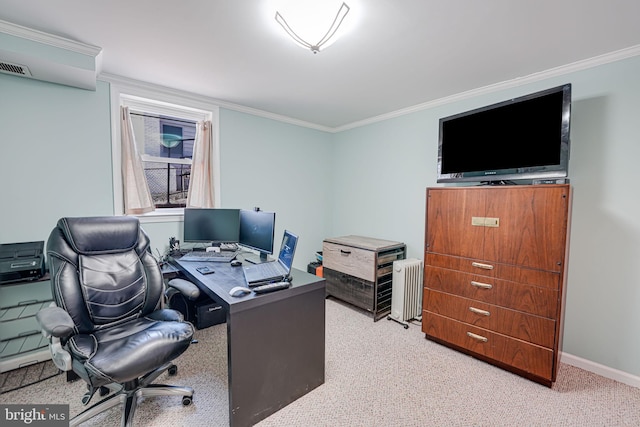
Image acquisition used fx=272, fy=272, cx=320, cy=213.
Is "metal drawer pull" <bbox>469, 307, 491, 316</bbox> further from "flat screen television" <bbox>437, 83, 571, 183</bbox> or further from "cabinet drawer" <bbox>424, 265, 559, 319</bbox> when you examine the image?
"flat screen television" <bbox>437, 83, 571, 183</bbox>

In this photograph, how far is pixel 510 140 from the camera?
7.16 feet

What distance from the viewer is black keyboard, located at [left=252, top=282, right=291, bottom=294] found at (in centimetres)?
160

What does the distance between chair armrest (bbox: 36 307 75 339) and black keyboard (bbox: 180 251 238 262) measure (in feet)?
3.31

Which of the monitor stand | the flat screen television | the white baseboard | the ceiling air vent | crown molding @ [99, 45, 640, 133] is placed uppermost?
crown molding @ [99, 45, 640, 133]

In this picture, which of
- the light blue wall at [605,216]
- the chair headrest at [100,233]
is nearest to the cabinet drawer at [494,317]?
the light blue wall at [605,216]

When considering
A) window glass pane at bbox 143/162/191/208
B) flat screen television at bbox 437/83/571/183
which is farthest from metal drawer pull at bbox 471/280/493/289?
window glass pane at bbox 143/162/191/208

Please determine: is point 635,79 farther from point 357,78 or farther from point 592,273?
point 357,78

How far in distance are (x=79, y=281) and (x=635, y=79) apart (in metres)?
3.95

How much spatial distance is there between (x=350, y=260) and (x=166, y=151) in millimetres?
2368

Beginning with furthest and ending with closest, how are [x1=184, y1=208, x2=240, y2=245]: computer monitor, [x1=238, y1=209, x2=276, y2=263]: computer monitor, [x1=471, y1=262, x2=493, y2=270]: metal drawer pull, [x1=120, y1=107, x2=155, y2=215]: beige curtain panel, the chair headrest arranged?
[x1=184, y1=208, x2=240, y2=245]: computer monitor → [x1=120, y1=107, x2=155, y2=215]: beige curtain panel → [x1=238, y1=209, x2=276, y2=263]: computer monitor → [x1=471, y1=262, x2=493, y2=270]: metal drawer pull → the chair headrest

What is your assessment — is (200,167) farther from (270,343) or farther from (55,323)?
(270,343)

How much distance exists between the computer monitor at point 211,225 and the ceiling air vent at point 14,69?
148 cm

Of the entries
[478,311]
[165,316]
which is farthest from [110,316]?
[478,311]

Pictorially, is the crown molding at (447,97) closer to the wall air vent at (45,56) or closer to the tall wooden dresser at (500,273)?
the wall air vent at (45,56)
